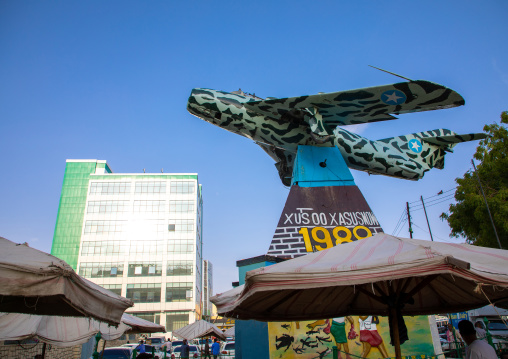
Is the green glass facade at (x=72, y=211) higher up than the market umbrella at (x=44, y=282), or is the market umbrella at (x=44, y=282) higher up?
the green glass facade at (x=72, y=211)

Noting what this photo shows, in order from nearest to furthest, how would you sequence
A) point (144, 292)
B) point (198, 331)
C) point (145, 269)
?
point (198, 331) < point (144, 292) < point (145, 269)

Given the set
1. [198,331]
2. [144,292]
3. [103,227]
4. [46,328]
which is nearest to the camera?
[46,328]

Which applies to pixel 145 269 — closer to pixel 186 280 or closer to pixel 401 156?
pixel 186 280

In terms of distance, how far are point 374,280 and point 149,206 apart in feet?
191

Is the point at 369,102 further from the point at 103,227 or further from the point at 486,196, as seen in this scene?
the point at 103,227

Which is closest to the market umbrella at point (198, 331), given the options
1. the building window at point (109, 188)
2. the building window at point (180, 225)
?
the building window at point (180, 225)

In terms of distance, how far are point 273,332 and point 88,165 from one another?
222 ft

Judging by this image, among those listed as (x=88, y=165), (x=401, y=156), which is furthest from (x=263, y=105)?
(x=88, y=165)

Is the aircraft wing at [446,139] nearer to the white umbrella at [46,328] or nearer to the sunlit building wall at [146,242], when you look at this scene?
the white umbrella at [46,328]

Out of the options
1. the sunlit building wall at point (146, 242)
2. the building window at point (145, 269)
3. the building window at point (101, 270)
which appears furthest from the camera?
the building window at point (145, 269)

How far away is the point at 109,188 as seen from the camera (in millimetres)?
59062

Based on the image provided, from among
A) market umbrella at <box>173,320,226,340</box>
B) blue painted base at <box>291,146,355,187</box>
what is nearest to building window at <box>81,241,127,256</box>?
market umbrella at <box>173,320,226,340</box>

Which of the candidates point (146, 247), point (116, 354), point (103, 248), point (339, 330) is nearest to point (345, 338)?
point (339, 330)

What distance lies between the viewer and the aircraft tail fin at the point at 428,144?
13086 millimetres
